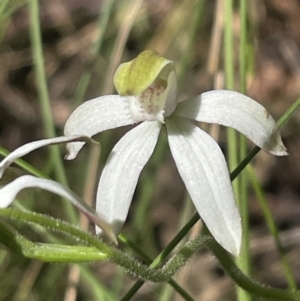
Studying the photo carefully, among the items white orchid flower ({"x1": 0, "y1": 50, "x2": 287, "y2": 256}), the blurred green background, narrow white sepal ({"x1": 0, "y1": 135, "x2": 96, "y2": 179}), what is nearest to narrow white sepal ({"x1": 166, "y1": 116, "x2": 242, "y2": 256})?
white orchid flower ({"x1": 0, "y1": 50, "x2": 287, "y2": 256})

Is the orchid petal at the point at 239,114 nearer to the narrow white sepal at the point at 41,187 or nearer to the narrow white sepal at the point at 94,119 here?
the narrow white sepal at the point at 94,119

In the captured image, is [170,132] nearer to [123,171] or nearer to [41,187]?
[123,171]

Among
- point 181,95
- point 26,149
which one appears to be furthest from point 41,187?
point 181,95

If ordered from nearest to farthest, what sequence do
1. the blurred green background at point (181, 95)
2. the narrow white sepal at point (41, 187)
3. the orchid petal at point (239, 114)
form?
the narrow white sepal at point (41, 187) → the orchid petal at point (239, 114) → the blurred green background at point (181, 95)

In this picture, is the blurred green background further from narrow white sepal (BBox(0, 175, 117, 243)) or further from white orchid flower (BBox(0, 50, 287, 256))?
narrow white sepal (BBox(0, 175, 117, 243))

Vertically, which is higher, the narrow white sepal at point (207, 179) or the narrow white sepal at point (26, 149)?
the narrow white sepal at point (26, 149)

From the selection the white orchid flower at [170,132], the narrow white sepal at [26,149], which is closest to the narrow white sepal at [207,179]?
the white orchid flower at [170,132]
